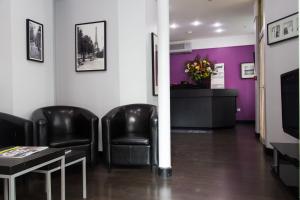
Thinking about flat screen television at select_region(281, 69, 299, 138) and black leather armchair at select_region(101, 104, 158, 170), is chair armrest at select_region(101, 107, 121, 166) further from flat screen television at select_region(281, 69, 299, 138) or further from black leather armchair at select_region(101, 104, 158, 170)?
flat screen television at select_region(281, 69, 299, 138)

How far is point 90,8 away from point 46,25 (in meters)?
0.77

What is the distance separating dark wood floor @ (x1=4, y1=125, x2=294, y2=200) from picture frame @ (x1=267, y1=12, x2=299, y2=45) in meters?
1.86

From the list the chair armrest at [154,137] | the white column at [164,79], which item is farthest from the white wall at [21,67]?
the white column at [164,79]

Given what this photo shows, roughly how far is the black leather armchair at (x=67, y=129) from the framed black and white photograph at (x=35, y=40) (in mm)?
791

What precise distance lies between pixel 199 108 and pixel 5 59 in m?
5.00

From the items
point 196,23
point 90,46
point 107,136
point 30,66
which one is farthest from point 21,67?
point 196,23

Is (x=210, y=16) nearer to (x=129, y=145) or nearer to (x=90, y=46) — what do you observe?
(x=90, y=46)

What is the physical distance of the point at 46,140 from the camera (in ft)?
10.3

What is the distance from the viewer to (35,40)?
12.2ft

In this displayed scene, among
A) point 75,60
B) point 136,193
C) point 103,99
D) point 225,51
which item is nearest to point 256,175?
point 136,193

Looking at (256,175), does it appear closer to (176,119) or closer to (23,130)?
(23,130)

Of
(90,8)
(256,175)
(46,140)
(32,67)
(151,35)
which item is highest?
(90,8)

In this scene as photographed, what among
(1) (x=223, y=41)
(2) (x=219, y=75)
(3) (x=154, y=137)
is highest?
(1) (x=223, y=41)

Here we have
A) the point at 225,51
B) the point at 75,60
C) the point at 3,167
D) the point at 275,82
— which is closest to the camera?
the point at 3,167
